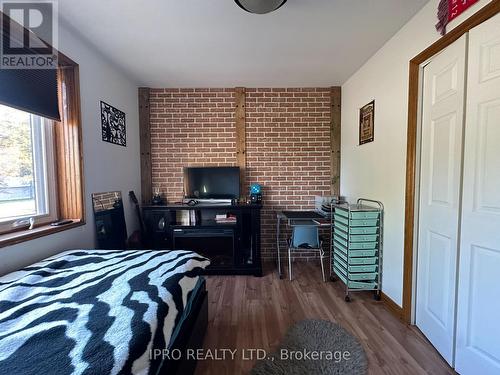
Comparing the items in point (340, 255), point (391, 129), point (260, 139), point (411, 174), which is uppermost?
point (260, 139)

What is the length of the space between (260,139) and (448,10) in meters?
2.14

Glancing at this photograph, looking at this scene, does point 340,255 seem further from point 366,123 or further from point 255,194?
point 366,123

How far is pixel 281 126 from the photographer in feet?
10.4

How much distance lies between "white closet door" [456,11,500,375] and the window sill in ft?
9.14

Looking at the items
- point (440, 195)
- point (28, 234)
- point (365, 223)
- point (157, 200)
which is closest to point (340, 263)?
point (365, 223)

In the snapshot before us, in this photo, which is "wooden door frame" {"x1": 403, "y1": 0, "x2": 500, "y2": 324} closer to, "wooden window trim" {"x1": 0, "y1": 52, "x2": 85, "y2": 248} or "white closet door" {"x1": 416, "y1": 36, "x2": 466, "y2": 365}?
"white closet door" {"x1": 416, "y1": 36, "x2": 466, "y2": 365}

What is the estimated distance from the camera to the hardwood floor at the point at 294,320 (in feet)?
4.85

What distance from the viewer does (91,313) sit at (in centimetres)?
93

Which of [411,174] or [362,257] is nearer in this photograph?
[411,174]

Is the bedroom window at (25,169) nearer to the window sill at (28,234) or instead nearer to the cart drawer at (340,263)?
the window sill at (28,234)

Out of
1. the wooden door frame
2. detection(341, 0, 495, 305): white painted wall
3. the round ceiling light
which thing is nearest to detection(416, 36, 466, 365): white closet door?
the wooden door frame

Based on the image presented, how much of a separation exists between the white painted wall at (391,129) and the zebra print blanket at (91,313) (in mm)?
1772

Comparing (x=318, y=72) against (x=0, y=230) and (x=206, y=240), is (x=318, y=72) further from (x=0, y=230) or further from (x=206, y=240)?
(x=0, y=230)

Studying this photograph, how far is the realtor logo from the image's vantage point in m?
1.41
